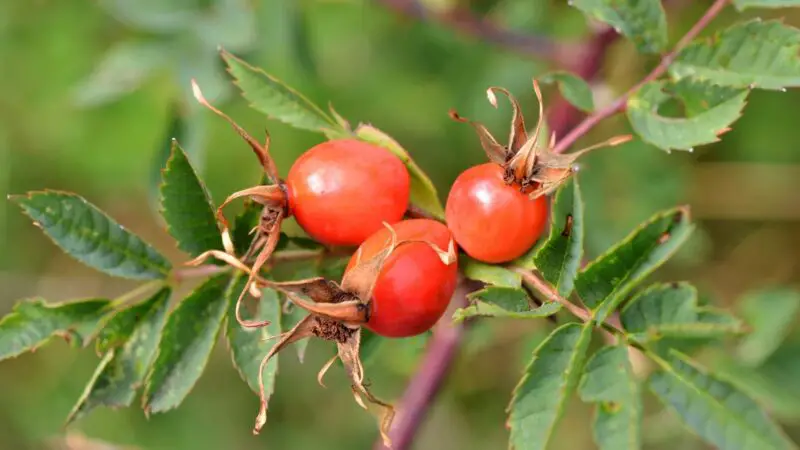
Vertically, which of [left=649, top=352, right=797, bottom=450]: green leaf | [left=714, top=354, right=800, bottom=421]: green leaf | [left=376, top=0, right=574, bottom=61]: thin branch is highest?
[left=649, top=352, right=797, bottom=450]: green leaf

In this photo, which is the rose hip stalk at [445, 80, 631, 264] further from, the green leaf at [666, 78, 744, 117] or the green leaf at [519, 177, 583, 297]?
the green leaf at [666, 78, 744, 117]

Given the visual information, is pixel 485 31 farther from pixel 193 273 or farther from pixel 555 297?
pixel 555 297

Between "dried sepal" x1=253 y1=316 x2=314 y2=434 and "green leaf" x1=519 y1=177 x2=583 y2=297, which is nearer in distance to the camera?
"dried sepal" x1=253 y1=316 x2=314 y2=434

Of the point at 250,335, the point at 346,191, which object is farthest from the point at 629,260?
the point at 250,335

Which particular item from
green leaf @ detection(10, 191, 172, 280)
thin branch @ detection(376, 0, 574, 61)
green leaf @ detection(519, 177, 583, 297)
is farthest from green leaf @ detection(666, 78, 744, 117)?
thin branch @ detection(376, 0, 574, 61)

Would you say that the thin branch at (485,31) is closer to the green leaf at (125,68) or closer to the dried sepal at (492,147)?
the green leaf at (125,68)

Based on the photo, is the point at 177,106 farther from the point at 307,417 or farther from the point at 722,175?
the point at 722,175

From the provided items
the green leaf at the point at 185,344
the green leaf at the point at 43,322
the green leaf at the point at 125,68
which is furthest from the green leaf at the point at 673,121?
the green leaf at the point at 125,68

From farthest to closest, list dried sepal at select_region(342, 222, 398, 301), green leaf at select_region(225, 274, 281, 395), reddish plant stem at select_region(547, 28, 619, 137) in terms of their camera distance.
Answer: reddish plant stem at select_region(547, 28, 619, 137), green leaf at select_region(225, 274, 281, 395), dried sepal at select_region(342, 222, 398, 301)
